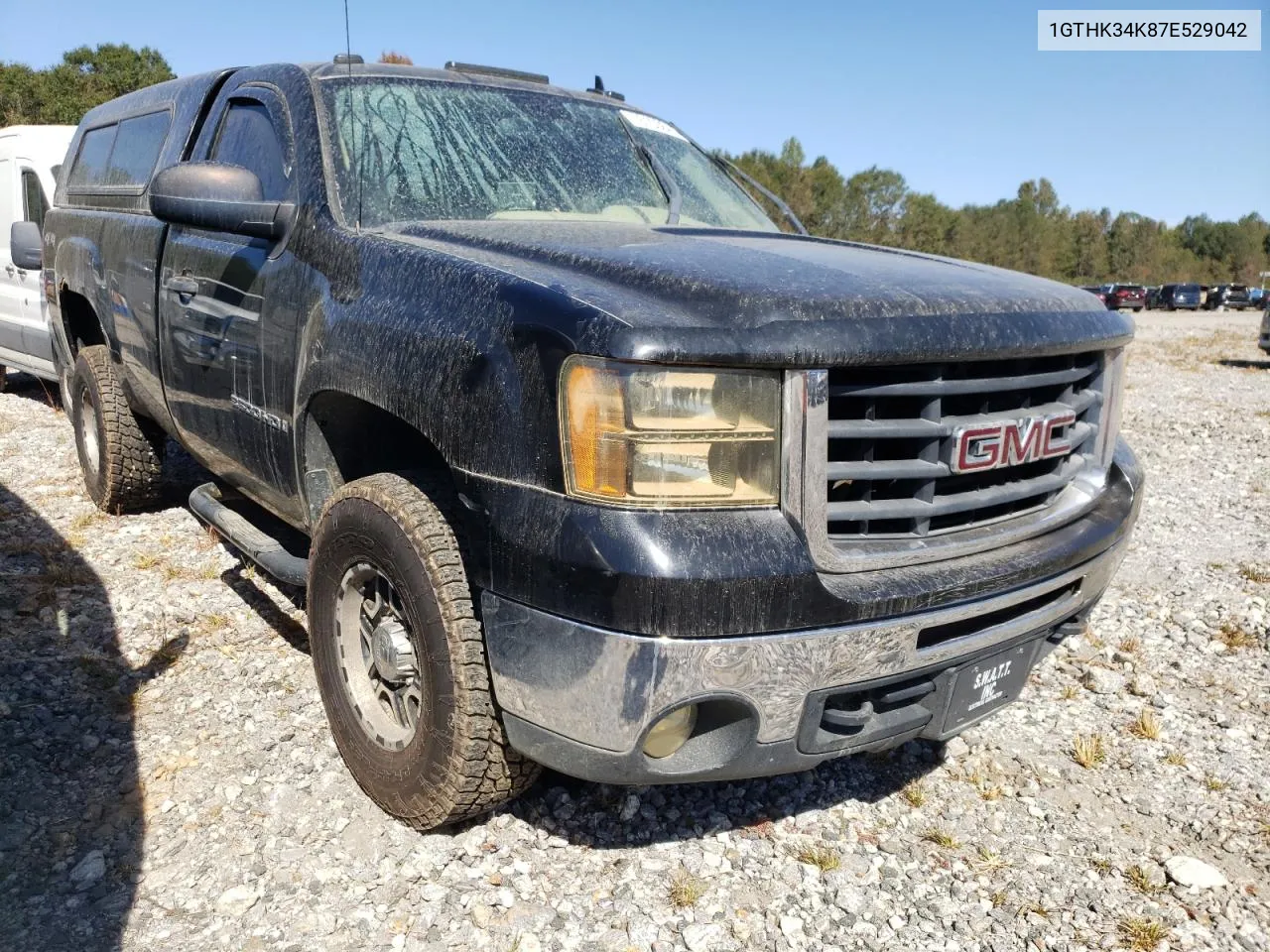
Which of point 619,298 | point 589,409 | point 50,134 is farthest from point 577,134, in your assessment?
point 50,134

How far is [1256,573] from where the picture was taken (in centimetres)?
482

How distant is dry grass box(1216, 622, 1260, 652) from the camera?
4.00 m

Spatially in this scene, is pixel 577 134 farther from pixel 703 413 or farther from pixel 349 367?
pixel 703 413

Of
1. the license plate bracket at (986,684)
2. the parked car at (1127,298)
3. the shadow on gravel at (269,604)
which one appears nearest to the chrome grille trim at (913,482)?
the license plate bracket at (986,684)

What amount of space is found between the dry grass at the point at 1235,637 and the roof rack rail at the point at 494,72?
11.5 feet

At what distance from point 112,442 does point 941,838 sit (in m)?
4.12

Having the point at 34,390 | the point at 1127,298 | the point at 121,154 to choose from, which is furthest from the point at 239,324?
the point at 1127,298

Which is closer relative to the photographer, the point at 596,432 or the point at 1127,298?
the point at 596,432

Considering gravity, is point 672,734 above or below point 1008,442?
below

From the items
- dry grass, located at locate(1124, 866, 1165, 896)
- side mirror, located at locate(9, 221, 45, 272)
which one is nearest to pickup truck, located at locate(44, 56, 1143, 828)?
dry grass, located at locate(1124, 866, 1165, 896)

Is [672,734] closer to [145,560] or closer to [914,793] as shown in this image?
[914,793]

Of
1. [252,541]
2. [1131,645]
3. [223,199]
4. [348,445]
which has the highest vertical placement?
[223,199]

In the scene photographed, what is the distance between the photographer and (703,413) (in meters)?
1.93

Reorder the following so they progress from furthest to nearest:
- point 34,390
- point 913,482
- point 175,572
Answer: point 34,390 → point 175,572 → point 913,482
